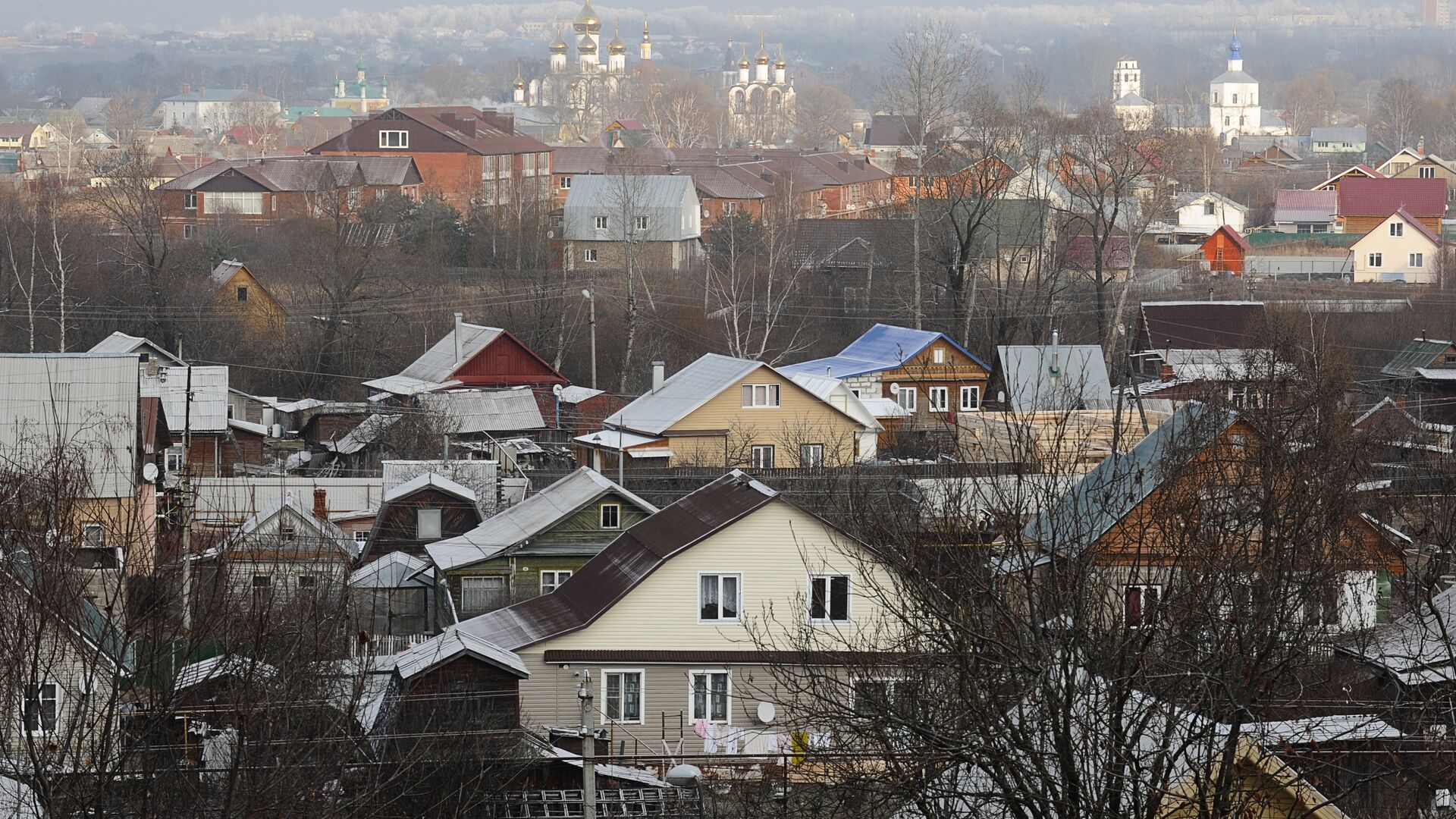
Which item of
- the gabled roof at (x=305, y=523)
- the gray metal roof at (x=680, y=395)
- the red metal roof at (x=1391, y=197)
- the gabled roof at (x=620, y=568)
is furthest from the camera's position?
the red metal roof at (x=1391, y=197)

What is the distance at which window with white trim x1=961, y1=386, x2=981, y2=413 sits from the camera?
24.8 m

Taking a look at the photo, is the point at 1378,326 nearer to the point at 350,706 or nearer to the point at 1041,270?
the point at 1041,270

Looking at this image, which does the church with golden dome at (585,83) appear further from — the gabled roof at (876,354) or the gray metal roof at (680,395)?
the gray metal roof at (680,395)

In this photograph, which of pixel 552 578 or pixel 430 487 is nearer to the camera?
pixel 552 578

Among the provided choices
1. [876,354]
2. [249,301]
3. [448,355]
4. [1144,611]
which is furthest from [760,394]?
[1144,611]

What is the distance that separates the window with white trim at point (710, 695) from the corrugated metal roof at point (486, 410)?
10.4m

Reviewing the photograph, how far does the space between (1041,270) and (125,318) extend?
15.6m

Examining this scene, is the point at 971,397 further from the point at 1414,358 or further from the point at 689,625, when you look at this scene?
the point at 689,625

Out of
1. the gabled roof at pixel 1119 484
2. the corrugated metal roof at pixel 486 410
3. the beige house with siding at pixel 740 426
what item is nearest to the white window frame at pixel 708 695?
the gabled roof at pixel 1119 484

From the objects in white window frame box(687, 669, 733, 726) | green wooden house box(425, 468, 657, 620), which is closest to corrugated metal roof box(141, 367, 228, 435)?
green wooden house box(425, 468, 657, 620)

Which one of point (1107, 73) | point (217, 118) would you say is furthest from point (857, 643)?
point (1107, 73)

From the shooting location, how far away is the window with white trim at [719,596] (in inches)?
482

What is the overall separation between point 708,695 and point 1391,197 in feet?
126

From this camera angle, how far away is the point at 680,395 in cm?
2086
